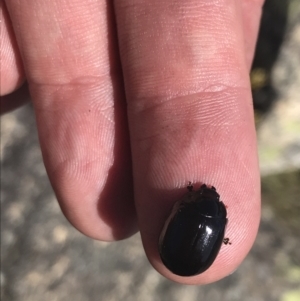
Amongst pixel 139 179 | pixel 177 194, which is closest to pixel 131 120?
pixel 139 179

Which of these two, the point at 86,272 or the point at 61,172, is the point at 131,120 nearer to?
the point at 61,172

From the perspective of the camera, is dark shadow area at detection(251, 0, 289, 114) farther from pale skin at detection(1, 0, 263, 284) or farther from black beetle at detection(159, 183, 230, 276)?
black beetle at detection(159, 183, 230, 276)

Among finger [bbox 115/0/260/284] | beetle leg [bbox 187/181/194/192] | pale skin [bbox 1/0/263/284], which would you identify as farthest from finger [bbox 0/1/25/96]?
beetle leg [bbox 187/181/194/192]

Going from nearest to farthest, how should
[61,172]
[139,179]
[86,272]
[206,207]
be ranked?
[206,207] → [139,179] → [61,172] → [86,272]

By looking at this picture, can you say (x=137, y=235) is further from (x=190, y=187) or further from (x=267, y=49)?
(x=267, y=49)

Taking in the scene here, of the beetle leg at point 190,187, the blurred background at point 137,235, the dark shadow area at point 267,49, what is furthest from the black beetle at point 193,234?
the dark shadow area at point 267,49

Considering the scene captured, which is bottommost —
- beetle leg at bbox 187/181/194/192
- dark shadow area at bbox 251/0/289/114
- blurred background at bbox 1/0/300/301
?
blurred background at bbox 1/0/300/301

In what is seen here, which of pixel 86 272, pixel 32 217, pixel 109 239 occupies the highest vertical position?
pixel 109 239
